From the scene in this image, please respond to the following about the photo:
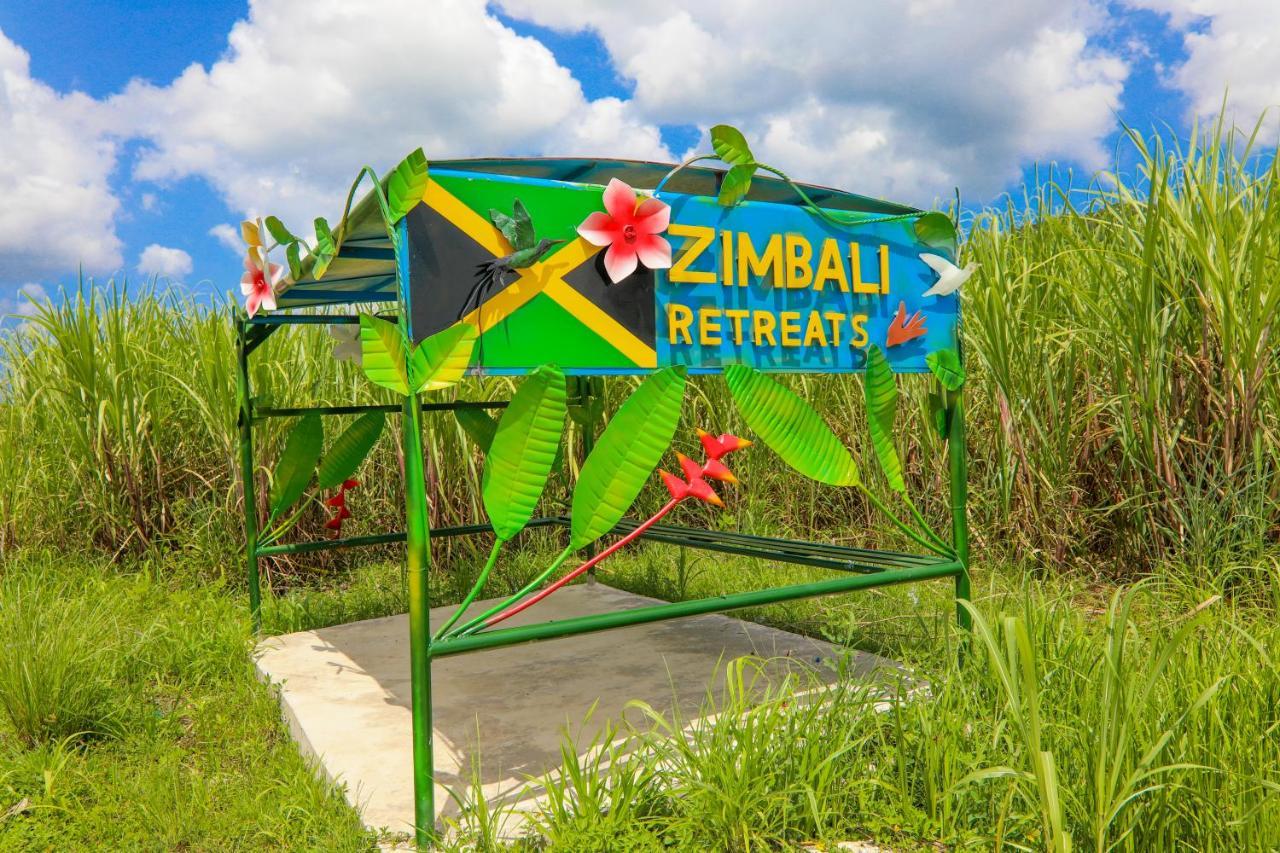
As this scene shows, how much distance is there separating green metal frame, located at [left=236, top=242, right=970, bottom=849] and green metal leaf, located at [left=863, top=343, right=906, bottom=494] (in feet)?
0.74

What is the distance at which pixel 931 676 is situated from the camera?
7.75 feet

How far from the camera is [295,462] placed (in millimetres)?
3871

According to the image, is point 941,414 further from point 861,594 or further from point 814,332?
point 861,594

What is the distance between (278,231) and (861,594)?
2.77 meters

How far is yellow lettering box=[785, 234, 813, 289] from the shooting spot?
2.62 meters

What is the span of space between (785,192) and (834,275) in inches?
10.9

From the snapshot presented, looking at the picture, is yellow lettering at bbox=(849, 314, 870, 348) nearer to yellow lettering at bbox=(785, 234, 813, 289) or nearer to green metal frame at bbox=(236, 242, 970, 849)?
yellow lettering at bbox=(785, 234, 813, 289)

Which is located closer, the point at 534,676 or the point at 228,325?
the point at 534,676

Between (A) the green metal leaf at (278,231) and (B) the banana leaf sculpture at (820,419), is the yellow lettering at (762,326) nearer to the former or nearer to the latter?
(B) the banana leaf sculpture at (820,419)

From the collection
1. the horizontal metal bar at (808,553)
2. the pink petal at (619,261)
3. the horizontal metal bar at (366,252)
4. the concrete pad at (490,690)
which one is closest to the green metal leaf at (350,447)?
the concrete pad at (490,690)

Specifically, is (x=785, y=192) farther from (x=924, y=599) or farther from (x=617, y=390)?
(x=617, y=390)

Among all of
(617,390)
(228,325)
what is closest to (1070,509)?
(617,390)

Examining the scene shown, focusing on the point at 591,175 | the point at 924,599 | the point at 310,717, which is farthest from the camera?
the point at 924,599

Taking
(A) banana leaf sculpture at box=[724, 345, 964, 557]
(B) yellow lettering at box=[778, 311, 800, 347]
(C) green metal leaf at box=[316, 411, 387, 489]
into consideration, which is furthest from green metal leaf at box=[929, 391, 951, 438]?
(C) green metal leaf at box=[316, 411, 387, 489]
